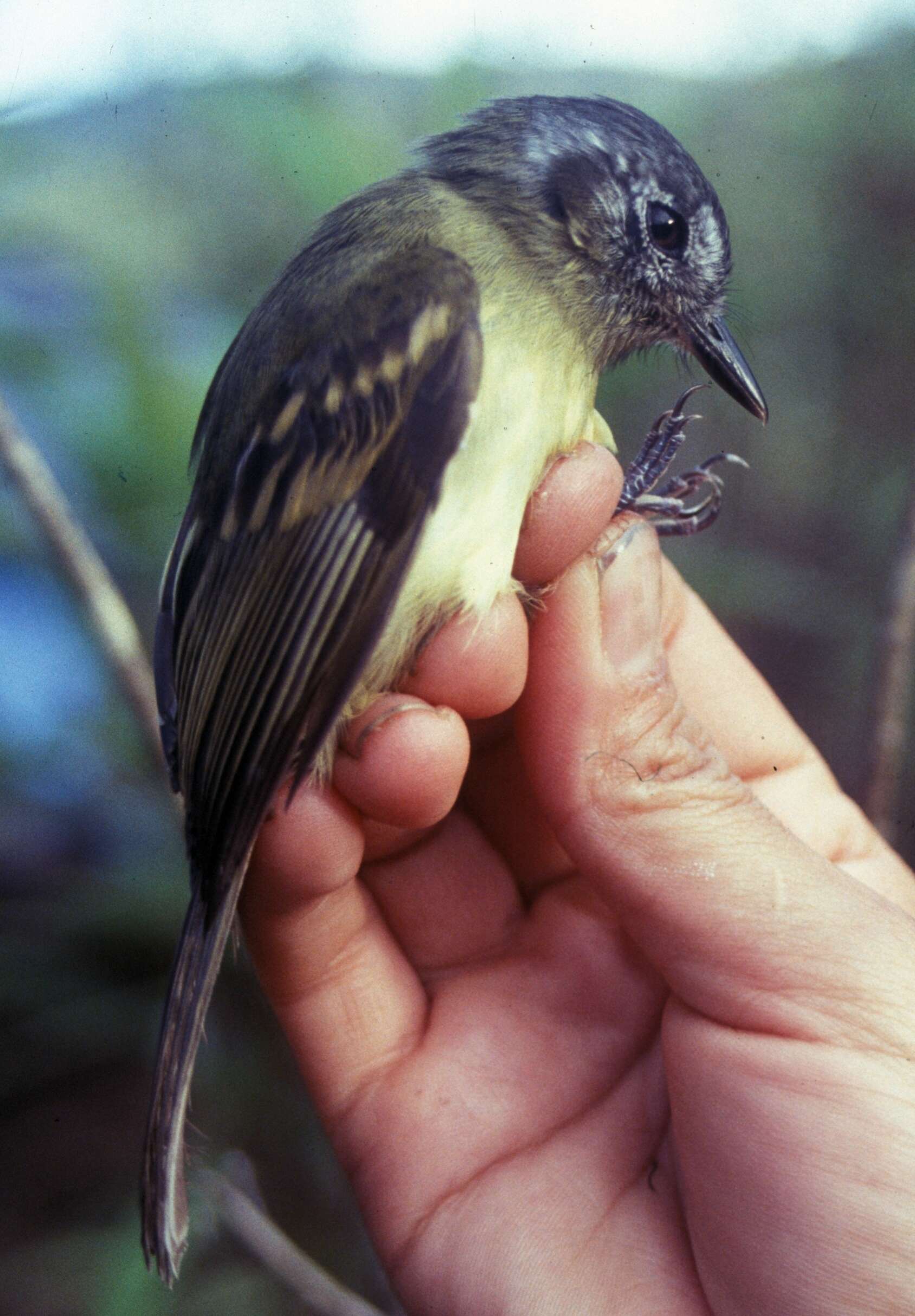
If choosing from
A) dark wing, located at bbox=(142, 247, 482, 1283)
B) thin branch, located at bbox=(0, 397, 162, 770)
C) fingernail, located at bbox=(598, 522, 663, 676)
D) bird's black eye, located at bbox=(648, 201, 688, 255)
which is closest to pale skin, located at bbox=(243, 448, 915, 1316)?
fingernail, located at bbox=(598, 522, 663, 676)

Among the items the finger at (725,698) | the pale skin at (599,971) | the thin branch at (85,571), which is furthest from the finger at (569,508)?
the thin branch at (85,571)

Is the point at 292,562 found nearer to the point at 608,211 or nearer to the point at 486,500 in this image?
the point at 486,500

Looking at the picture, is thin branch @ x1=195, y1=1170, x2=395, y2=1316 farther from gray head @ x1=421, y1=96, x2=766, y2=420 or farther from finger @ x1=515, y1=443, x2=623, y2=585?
gray head @ x1=421, y1=96, x2=766, y2=420

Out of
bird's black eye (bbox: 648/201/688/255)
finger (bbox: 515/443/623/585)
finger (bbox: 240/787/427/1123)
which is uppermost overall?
bird's black eye (bbox: 648/201/688/255)

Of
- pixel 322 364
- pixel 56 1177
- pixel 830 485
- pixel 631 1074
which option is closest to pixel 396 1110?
pixel 631 1074

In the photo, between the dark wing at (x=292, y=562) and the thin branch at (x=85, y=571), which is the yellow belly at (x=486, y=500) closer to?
the dark wing at (x=292, y=562)

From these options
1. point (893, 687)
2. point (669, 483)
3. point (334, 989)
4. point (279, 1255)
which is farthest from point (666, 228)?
point (279, 1255)

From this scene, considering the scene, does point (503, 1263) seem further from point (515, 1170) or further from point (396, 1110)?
point (396, 1110)
